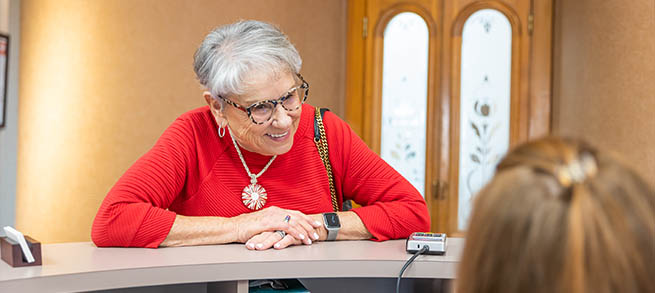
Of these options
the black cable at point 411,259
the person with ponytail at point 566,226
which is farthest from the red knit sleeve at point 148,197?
the person with ponytail at point 566,226

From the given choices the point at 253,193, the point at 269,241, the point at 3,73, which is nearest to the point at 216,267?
the point at 269,241

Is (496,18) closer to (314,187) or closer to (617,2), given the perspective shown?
(617,2)

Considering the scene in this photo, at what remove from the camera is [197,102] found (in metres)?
3.41

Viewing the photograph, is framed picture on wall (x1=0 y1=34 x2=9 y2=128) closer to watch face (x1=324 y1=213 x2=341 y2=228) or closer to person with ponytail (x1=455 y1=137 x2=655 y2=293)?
watch face (x1=324 y1=213 x2=341 y2=228)

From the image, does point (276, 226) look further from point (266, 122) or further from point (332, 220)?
point (266, 122)

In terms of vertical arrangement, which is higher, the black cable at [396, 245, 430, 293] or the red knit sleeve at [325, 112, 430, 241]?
the red knit sleeve at [325, 112, 430, 241]

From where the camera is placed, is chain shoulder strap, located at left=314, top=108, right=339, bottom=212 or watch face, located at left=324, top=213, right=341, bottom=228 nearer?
watch face, located at left=324, top=213, right=341, bottom=228

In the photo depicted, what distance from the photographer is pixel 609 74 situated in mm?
2871

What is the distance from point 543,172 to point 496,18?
3.36 metres

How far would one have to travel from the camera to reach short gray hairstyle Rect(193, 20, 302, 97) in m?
1.70

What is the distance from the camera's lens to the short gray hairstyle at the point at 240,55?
1702mm

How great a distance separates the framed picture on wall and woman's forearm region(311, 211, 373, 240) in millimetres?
2986

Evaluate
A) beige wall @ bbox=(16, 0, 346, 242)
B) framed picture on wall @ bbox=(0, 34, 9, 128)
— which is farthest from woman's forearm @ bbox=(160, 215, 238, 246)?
framed picture on wall @ bbox=(0, 34, 9, 128)

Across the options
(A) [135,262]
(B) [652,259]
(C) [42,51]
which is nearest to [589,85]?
(A) [135,262]
